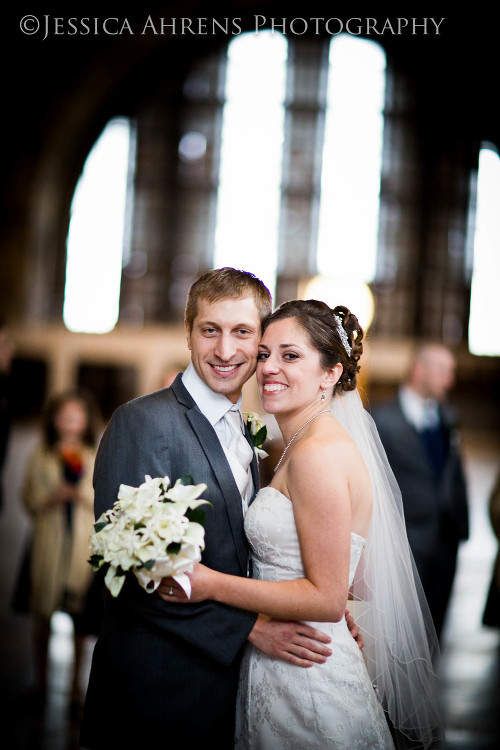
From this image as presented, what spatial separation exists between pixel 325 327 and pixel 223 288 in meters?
0.36

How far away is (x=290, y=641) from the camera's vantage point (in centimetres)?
234

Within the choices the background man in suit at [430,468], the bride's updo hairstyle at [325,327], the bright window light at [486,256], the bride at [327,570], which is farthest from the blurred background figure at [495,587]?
the bright window light at [486,256]

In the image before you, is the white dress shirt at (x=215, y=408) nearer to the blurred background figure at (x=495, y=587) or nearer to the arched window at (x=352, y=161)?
the blurred background figure at (x=495, y=587)

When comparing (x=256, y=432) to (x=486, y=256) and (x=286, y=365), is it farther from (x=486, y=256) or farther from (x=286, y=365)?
(x=486, y=256)

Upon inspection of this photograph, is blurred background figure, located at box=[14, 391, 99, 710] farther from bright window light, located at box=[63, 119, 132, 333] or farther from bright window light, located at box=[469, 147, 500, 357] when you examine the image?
bright window light, located at box=[469, 147, 500, 357]

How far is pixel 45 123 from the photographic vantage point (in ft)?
56.5

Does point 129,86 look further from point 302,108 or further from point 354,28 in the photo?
point 354,28

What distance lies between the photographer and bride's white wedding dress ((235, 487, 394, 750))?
235 cm

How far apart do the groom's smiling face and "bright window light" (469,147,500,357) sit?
58.1 ft

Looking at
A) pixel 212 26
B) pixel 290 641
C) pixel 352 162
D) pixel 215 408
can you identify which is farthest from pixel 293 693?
pixel 352 162

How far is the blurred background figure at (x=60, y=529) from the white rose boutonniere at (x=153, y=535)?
9.19 feet

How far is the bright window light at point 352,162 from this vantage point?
19.9 meters

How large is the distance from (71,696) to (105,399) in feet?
49.2

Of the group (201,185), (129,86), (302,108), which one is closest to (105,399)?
(201,185)
